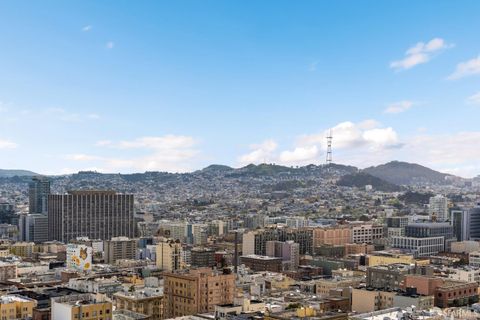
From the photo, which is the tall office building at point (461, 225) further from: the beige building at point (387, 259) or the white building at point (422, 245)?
the beige building at point (387, 259)

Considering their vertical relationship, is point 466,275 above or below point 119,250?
above

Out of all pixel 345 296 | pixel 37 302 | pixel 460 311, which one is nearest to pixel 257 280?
pixel 345 296

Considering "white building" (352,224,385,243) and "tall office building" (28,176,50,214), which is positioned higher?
"tall office building" (28,176,50,214)

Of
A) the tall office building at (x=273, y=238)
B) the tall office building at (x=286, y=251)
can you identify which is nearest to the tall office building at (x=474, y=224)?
the tall office building at (x=273, y=238)

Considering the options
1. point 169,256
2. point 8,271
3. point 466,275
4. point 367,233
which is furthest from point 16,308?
point 367,233

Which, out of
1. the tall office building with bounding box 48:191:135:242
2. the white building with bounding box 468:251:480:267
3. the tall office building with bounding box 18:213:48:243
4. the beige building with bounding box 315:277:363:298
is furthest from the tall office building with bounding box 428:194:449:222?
the beige building with bounding box 315:277:363:298

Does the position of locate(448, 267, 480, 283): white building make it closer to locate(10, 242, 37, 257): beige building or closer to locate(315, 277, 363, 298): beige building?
locate(315, 277, 363, 298): beige building

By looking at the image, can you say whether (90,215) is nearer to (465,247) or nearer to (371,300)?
(465,247)
